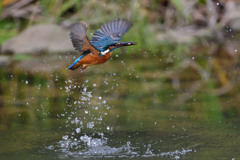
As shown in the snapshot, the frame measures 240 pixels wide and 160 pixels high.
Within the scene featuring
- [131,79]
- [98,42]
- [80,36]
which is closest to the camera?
[80,36]

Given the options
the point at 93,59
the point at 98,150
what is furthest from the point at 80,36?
the point at 98,150

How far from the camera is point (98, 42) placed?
9.82ft

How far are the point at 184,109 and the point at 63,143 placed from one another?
1287 mm

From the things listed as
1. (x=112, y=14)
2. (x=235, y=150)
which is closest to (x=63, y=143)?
(x=235, y=150)

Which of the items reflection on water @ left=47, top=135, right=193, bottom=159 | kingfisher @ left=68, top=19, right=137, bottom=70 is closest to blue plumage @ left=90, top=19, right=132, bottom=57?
kingfisher @ left=68, top=19, right=137, bottom=70

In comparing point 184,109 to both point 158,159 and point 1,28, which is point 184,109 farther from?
point 1,28

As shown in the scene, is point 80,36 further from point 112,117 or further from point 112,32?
point 112,117

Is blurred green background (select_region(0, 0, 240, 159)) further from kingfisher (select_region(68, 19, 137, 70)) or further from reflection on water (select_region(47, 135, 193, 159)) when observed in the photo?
kingfisher (select_region(68, 19, 137, 70))

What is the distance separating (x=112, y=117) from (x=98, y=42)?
87cm

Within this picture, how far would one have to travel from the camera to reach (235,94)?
A: 4.28 metres

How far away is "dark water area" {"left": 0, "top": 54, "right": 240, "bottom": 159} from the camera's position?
2.83m

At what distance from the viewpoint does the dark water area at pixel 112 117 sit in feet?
9.28

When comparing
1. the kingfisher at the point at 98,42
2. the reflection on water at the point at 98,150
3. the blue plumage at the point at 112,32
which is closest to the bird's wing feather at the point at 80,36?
the kingfisher at the point at 98,42

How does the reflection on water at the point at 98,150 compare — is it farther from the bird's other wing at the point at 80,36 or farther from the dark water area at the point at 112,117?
the bird's other wing at the point at 80,36
